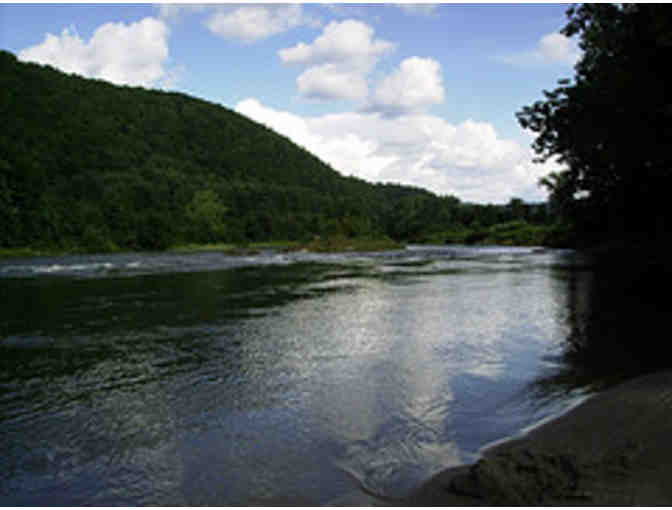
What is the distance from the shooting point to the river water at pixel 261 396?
26.6 ft

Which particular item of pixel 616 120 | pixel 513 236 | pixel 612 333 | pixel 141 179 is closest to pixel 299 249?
pixel 513 236

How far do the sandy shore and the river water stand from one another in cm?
84

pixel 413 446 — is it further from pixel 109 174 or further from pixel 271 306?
pixel 109 174

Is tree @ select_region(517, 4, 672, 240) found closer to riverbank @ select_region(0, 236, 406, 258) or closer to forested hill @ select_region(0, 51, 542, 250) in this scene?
riverbank @ select_region(0, 236, 406, 258)

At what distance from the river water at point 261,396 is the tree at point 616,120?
22.8ft

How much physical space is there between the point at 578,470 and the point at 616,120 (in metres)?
18.5

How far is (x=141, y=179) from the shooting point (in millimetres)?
146500

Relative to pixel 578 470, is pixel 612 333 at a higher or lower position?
lower

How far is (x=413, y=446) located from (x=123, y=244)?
11042cm

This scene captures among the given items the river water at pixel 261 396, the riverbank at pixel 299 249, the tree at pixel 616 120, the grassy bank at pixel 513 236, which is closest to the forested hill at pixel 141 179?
the riverbank at pixel 299 249

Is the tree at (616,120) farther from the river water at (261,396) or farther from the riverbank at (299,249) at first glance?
the riverbank at (299,249)

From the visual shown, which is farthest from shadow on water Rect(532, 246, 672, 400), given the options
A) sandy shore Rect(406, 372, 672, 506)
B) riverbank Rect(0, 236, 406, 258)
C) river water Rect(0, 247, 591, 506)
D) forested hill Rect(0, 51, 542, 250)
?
forested hill Rect(0, 51, 542, 250)

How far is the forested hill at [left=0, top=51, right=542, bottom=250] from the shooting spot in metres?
108

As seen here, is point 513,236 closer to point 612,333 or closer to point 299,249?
point 299,249
